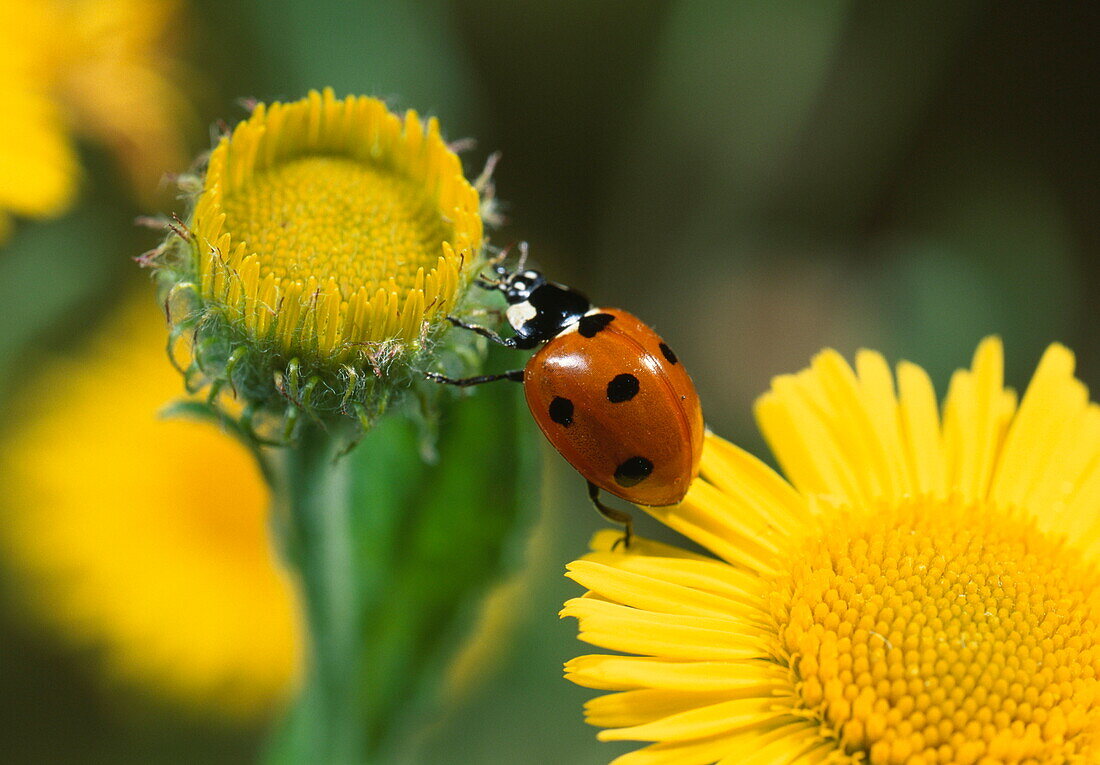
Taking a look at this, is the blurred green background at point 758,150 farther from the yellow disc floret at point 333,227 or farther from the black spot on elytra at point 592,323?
the yellow disc floret at point 333,227

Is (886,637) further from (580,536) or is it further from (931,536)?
(580,536)

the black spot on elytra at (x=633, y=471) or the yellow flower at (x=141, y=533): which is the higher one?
the yellow flower at (x=141, y=533)

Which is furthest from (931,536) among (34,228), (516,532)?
(34,228)

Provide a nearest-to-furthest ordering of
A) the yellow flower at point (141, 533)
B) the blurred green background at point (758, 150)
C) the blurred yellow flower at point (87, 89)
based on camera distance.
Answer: the blurred yellow flower at point (87, 89)
the yellow flower at point (141, 533)
the blurred green background at point (758, 150)

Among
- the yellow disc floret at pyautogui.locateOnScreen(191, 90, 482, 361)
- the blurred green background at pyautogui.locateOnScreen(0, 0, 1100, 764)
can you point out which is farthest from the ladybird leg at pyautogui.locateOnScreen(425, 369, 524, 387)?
the blurred green background at pyautogui.locateOnScreen(0, 0, 1100, 764)

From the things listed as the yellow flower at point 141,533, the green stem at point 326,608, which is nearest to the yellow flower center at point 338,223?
the green stem at point 326,608

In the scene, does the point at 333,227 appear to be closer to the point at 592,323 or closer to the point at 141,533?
the point at 592,323

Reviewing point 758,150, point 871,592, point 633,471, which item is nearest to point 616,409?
point 633,471
